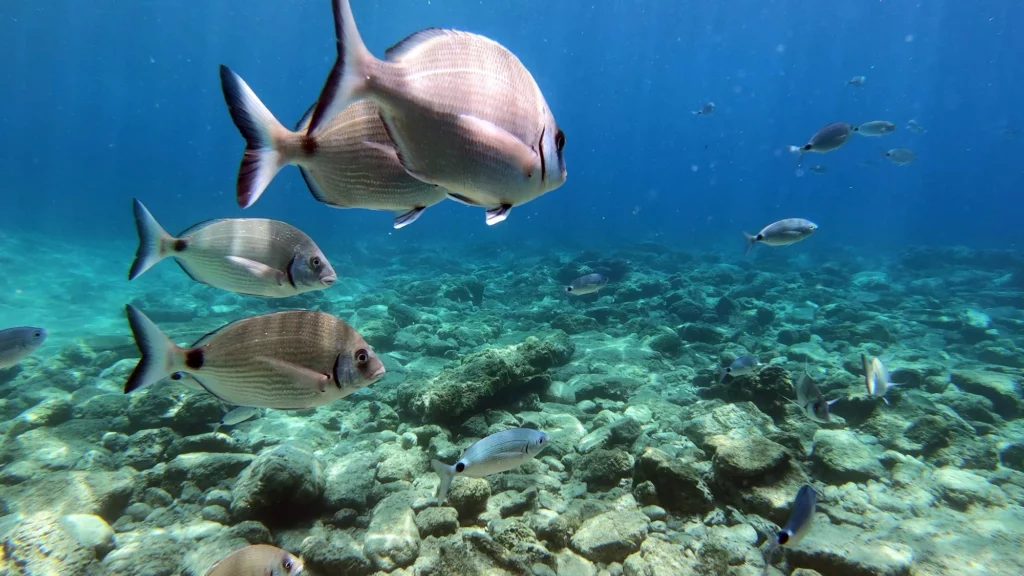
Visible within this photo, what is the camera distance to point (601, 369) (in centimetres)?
820

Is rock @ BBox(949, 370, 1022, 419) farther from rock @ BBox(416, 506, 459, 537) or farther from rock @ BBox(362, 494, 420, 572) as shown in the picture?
rock @ BBox(362, 494, 420, 572)

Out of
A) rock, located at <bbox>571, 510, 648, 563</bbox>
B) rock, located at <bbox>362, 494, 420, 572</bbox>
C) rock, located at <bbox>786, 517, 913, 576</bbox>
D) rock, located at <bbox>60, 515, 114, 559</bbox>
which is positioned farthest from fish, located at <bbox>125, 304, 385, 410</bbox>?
rock, located at <bbox>786, 517, 913, 576</bbox>

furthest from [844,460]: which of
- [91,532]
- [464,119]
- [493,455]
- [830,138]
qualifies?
[91,532]

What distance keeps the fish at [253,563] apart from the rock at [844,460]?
5309 mm

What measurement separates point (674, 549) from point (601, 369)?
15.9 feet

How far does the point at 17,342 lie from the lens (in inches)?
188

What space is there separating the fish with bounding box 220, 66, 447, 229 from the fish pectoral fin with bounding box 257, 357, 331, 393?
0.88 meters

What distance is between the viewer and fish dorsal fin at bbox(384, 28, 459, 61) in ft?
4.06

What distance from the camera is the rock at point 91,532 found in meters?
3.48

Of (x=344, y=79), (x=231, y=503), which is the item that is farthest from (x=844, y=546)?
(x=231, y=503)

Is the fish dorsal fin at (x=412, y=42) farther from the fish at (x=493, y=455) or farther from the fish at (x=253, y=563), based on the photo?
the fish at (x=493, y=455)

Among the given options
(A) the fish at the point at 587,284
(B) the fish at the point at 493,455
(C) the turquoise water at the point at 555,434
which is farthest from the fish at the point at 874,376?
(B) the fish at the point at 493,455

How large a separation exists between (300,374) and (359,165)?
111cm

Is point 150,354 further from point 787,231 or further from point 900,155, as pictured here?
point 900,155
